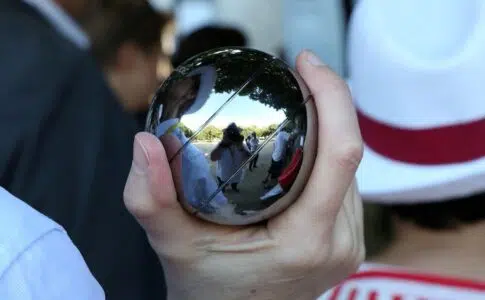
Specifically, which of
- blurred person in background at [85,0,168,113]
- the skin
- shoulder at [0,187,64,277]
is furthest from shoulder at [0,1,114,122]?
blurred person in background at [85,0,168,113]

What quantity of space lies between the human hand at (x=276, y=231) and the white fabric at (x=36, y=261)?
0.48 feet

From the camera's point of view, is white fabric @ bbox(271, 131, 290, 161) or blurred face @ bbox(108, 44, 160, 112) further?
blurred face @ bbox(108, 44, 160, 112)

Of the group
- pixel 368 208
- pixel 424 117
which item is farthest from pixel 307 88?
pixel 368 208

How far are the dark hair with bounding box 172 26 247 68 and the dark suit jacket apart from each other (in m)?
1.31

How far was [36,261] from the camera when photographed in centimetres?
65

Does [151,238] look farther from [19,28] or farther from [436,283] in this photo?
[19,28]

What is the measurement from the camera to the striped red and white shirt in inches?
52.4

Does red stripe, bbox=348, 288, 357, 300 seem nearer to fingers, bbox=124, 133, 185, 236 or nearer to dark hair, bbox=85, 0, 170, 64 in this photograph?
fingers, bbox=124, 133, 185, 236

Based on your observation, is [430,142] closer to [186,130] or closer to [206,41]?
[186,130]

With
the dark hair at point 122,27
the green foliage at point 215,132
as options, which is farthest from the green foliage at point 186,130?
the dark hair at point 122,27

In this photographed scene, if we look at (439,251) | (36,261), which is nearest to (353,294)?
(439,251)

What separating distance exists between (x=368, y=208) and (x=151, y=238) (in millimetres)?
837

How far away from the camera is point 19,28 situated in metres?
1.51

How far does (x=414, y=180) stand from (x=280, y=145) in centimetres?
67
